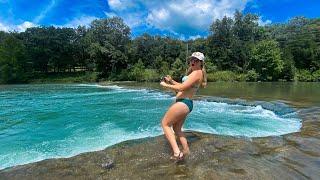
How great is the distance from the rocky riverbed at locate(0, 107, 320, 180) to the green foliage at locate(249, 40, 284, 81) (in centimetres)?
5791

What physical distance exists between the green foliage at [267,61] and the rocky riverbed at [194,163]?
57907mm

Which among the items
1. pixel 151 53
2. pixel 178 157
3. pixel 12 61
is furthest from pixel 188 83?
pixel 12 61

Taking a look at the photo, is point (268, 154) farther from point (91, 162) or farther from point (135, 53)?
point (135, 53)

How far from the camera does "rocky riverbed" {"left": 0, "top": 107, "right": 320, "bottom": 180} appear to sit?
7.05 metres

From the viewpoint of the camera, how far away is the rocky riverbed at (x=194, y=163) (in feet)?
23.1

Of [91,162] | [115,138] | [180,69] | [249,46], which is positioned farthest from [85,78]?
[91,162]

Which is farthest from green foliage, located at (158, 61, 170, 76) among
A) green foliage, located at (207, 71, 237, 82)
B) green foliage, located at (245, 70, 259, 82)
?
green foliage, located at (245, 70, 259, 82)

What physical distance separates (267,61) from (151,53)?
1065 inches

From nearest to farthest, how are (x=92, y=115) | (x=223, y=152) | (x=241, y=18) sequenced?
(x=223, y=152) → (x=92, y=115) → (x=241, y=18)

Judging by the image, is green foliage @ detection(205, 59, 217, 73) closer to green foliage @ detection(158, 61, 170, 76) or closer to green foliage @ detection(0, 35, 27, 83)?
green foliage @ detection(158, 61, 170, 76)

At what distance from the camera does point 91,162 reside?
7.77m

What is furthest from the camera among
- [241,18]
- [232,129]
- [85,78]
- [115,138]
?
[241,18]

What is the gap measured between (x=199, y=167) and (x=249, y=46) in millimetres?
71825

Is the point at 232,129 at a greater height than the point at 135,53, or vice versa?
the point at 135,53
